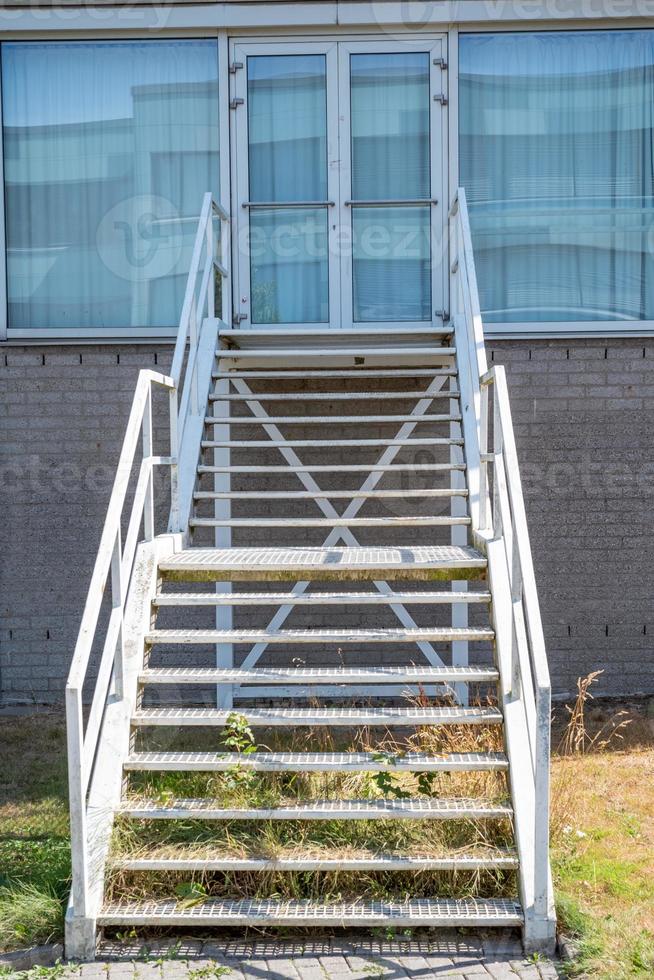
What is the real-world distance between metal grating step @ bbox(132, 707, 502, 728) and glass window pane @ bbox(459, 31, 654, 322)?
372 centimetres

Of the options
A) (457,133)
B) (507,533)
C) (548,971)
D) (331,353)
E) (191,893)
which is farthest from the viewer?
(457,133)

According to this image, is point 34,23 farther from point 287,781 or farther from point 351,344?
point 287,781

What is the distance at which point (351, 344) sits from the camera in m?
6.32

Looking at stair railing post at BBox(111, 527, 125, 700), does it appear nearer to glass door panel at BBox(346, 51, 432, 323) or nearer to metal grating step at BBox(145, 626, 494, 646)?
metal grating step at BBox(145, 626, 494, 646)

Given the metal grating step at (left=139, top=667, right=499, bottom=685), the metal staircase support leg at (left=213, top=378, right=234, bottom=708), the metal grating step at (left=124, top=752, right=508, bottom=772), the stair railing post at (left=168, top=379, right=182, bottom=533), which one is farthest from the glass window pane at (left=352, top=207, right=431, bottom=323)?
the metal grating step at (left=124, top=752, right=508, bottom=772)

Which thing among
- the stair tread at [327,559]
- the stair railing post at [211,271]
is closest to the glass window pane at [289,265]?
the stair railing post at [211,271]

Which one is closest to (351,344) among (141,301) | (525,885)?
(141,301)

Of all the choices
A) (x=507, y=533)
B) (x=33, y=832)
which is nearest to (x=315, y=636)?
(x=507, y=533)

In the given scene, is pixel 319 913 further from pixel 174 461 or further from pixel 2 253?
pixel 2 253

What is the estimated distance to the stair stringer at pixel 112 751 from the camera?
3.27m

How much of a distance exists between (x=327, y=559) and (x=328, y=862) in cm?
156

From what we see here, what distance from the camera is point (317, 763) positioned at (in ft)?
12.3

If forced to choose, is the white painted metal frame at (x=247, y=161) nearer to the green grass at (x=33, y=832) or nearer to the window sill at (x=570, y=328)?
Answer: the window sill at (x=570, y=328)

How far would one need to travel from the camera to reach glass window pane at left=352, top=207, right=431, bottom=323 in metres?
6.92
